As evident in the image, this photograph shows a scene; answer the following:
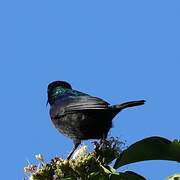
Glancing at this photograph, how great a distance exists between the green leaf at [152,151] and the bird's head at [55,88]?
3821 millimetres

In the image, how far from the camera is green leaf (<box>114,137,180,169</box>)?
3312 mm

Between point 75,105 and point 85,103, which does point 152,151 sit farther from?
point 75,105

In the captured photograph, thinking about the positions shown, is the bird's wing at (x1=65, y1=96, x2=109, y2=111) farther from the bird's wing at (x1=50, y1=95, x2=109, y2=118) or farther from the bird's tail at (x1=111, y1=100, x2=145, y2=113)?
the bird's tail at (x1=111, y1=100, x2=145, y2=113)

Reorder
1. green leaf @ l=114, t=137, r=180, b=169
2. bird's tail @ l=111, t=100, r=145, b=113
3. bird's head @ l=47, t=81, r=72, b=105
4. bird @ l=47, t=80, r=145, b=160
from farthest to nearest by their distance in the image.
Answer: bird's head @ l=47, t=81, r=72, b=105, bird @ l=47, t=80, r=145, b=160, bird's tail @ l=111, t=100, r=145, b=113, green leaf @ l=114, t=137, r=180, b=169

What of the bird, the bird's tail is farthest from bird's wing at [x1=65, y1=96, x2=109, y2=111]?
the bird's tail

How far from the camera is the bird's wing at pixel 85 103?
5.98 m

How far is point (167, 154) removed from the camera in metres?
3.34

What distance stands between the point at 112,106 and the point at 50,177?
7.32ft

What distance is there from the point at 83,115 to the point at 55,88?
4.15 feet

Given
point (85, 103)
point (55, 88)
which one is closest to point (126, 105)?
point (85, 103)

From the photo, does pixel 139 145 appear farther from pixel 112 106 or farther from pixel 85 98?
pixel 85 98

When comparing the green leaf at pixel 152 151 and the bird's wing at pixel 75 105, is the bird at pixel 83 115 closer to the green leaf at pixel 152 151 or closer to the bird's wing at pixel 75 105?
the bird's wing at pixel 75 105

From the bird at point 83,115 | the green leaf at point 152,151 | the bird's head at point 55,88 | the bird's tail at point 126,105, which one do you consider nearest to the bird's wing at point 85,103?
the bird at point 83,115

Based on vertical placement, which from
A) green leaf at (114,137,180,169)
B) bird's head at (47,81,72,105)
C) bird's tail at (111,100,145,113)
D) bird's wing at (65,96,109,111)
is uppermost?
bird's head at (47,81,72,105)
